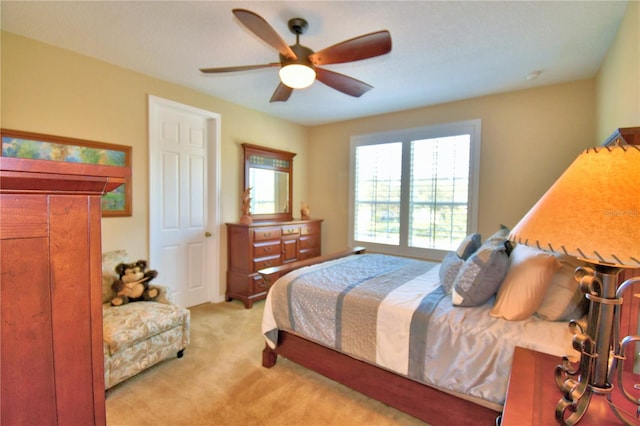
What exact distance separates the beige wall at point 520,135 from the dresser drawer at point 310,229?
1895mm

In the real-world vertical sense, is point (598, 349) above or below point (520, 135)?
below

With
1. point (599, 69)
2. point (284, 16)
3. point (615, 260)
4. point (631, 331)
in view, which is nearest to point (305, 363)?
point (631, 331)

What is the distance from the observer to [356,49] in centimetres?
184

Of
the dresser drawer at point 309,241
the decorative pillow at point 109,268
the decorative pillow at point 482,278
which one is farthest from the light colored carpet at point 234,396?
the dresser drawer at point 309,241

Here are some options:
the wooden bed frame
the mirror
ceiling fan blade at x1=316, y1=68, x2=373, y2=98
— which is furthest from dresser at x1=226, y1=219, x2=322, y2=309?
ceiling fan blade at x1=316, y1=68, x2=373, y2=98

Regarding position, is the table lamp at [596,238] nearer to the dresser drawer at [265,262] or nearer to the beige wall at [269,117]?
the beige wall at [269,117]

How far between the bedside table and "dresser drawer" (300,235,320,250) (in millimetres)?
3354

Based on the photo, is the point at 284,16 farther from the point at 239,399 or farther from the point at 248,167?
the point at 239,399

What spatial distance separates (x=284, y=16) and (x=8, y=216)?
211 cm

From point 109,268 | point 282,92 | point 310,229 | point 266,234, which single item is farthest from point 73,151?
point 310,229

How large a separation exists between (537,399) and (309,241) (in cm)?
368

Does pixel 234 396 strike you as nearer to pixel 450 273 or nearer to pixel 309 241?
pixel 450 273

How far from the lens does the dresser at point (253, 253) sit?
12.0 feet

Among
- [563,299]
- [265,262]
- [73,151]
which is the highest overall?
[73,151]
